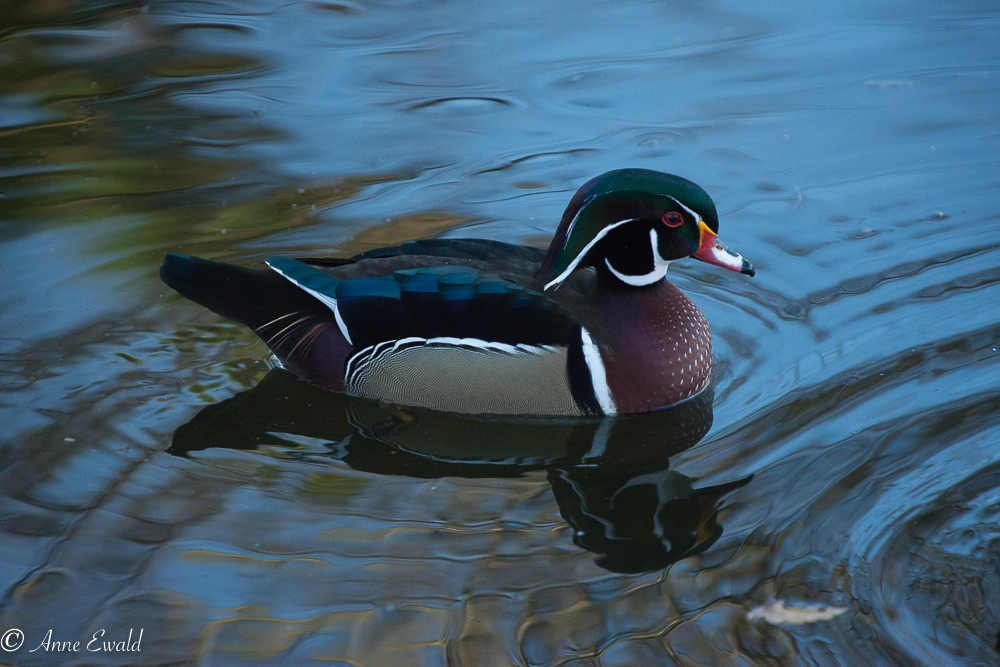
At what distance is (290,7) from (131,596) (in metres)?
6.35

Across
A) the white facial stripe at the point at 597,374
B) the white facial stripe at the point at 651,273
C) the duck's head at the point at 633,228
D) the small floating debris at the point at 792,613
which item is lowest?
the small floating debris at the point at 792,613

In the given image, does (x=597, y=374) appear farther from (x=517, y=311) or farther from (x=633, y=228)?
(x=633, y=228)

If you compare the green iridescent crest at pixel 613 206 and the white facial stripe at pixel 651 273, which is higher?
the green iridescent crest at pixel 613 206

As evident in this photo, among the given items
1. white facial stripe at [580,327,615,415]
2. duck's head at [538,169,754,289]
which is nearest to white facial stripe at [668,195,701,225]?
duck's head at [538,169,754,289]

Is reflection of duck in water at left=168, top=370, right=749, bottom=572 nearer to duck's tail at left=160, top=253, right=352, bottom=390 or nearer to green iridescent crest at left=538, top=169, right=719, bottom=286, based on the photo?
duck's tail at left=160, top=253, right=352, bottom=390

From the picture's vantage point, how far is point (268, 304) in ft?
14.4

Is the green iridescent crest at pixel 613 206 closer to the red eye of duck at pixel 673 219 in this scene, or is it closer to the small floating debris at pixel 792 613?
the red eye of duck at pixel 673 219

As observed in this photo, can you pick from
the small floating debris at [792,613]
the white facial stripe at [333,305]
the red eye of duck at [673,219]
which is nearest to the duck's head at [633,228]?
the red eye of duck at [673,219]

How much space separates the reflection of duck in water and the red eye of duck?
75 cm

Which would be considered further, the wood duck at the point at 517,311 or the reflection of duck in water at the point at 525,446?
the wood duck at the point at 517,311

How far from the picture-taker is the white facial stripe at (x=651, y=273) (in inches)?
165

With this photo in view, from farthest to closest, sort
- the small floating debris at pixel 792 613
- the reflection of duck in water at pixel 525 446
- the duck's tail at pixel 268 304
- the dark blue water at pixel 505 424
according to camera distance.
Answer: the duck's tail at pixel 268 304 < the reflection of duck in water at pixel 525 446 < the dark blue water at pixel 505 424 < the small floating debris at pixel 792 613

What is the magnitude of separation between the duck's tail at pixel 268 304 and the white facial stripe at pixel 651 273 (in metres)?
1.21

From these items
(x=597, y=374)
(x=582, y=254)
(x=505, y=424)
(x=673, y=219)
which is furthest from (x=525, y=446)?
(x=673, y=219)
